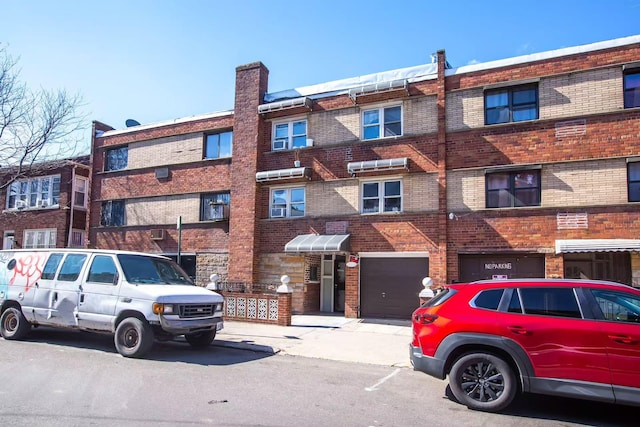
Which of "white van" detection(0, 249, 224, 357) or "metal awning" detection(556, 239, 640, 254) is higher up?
"metal awning" detection(556, 239, 640, 254)

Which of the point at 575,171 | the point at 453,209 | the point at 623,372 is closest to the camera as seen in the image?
the point at 623,372

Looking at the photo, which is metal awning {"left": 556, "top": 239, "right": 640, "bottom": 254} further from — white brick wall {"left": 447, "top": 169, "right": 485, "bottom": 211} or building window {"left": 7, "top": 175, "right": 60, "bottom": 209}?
building window {"left": 7, "top": 175, "right": 60, "bottom": 209}

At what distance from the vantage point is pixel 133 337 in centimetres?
854

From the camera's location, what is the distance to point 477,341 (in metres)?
5.89

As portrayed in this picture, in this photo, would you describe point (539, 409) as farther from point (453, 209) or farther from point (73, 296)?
point (453, 209)

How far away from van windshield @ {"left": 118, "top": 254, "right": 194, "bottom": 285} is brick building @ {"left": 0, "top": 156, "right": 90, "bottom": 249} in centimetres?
1504

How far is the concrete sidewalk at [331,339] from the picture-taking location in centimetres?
966

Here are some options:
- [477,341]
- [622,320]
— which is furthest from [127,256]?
[622,320]

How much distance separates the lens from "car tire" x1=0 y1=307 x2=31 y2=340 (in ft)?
32.6

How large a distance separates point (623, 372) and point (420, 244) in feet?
32.8

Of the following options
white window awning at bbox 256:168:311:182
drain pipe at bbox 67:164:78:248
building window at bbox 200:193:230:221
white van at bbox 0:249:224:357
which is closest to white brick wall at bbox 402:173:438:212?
white window awning at bbox 256:168:311:182

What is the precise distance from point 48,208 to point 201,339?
17.5 metres

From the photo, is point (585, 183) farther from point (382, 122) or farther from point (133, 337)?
point (133, 337)

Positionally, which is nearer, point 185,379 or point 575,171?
point 185,379
